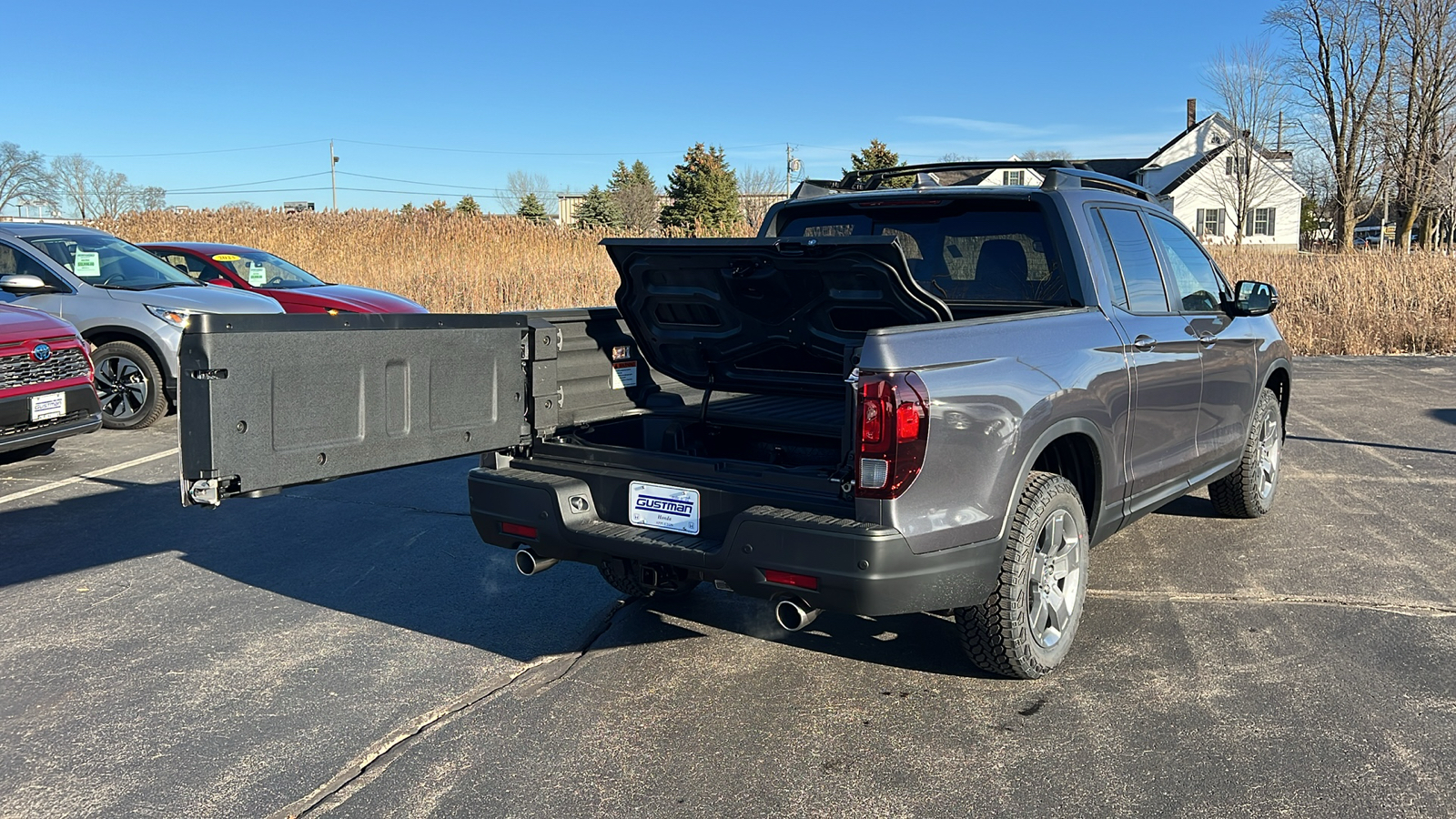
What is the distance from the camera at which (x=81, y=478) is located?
8109 mm

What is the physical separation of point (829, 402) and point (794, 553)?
64.1 inches

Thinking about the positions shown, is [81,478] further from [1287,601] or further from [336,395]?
[1287,601]

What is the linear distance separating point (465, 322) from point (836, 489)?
1.57 meters

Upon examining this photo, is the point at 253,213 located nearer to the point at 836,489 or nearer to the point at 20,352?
the point at 20,352

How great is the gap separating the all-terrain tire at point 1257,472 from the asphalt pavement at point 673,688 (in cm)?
13

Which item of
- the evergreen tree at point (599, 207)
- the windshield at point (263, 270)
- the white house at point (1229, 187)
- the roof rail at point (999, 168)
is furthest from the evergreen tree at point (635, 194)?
the roof rail at point (999, 168)

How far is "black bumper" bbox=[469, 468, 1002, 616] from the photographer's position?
3.53 meters

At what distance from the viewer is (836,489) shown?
12.1 ft

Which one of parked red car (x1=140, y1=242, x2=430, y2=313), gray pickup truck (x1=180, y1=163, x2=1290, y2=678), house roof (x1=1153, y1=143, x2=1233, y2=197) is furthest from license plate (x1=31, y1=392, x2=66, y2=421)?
house roof (x1=1153, y1=143, x2=1233, y2=197)

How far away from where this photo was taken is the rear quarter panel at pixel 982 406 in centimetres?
352

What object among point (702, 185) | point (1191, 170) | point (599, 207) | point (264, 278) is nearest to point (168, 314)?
point (264, 278)

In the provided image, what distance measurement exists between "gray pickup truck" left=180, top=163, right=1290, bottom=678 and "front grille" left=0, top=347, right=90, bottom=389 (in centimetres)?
497

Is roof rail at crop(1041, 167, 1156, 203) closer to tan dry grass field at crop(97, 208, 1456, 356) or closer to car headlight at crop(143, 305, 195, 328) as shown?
car headlight at crop(143, 305, 195, 328)

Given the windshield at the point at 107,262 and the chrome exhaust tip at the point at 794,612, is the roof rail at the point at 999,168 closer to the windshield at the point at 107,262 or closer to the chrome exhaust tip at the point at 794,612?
the chrome exhaust tip at the point at 794,612
